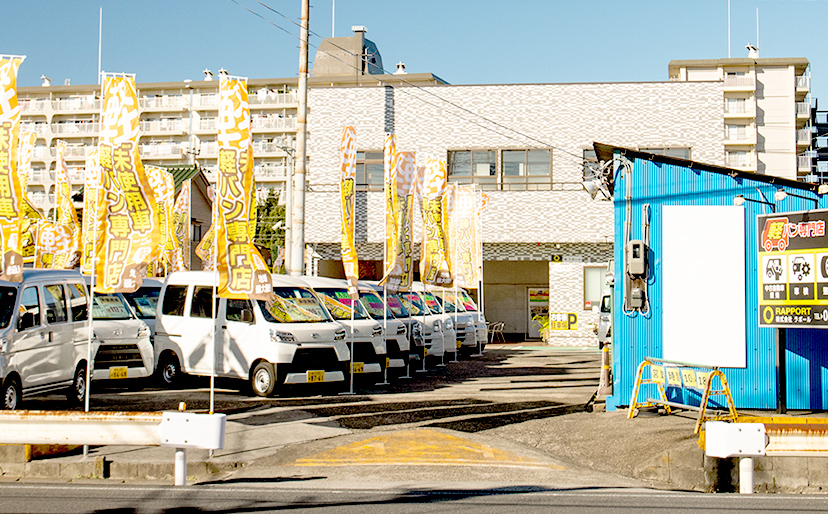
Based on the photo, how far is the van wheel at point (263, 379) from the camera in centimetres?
1400

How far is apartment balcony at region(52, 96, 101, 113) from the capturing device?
66375mm

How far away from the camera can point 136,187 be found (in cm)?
1062

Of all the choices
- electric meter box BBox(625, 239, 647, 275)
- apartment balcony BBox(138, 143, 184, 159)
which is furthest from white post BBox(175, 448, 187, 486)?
apartment balcony BBox(138, 143, 184, 159)

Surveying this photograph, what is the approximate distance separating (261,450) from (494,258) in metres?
22.9

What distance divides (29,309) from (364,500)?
6.62 metres

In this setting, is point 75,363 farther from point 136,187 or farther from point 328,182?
point 328,182

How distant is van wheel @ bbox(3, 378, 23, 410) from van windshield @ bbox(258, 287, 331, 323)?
432cm

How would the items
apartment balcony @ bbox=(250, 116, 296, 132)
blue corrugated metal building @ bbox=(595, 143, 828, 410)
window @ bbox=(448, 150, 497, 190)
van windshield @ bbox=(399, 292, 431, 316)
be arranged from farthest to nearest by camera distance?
apartment balcony @ bbox=(250, 116, 296, 132) → window @ bbox=(448, 150, 497, 190) → van windshield @ bbox=(399, 292, 431, 316) → blue corrugated metal building @ bbox=(595, 143, 828, 410)

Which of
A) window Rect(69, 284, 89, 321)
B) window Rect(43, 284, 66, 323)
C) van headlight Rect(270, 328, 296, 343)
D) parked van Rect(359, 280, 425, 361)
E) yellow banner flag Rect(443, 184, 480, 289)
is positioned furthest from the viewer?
yellow banner flag Rect(443, 184, 480, 289)

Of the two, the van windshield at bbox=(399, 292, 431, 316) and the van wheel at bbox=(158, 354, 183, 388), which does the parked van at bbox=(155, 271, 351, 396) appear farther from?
the van windshield at bbox=(399, 292, 431, 316)

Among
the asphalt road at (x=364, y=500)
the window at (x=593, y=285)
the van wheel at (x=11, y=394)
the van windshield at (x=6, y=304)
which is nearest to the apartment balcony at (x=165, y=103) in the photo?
the window at (x=593, y=285)

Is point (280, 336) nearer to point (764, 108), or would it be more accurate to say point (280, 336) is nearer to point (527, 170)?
point (527, 170)

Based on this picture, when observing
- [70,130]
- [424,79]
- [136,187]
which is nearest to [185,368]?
[136,187]

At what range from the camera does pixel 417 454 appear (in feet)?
31.4
